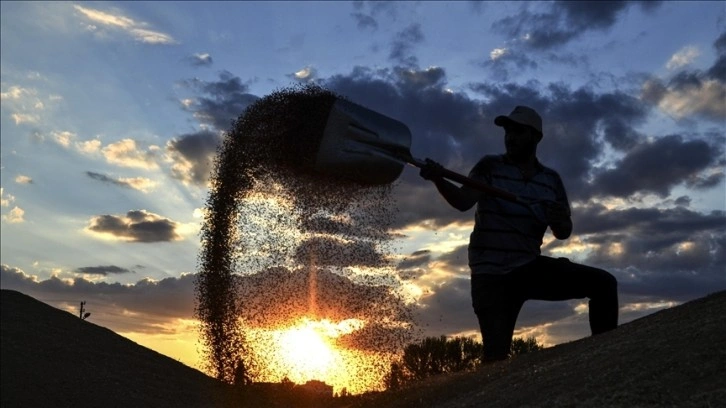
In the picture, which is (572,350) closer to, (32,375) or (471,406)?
(471,406)

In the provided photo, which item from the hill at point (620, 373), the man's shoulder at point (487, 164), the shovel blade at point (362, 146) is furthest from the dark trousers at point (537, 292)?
the shovel blade at point (362, 146)

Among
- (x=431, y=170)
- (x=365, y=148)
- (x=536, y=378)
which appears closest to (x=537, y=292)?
(x=431, y=170)

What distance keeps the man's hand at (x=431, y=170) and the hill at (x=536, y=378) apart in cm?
134

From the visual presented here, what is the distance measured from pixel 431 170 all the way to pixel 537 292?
1.25 metres

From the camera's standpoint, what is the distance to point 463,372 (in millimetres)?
6188

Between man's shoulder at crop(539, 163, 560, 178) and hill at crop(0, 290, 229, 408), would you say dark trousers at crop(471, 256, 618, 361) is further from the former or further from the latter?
hill at crop(0, 290, 229, 408)

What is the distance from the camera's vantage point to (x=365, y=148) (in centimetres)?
602

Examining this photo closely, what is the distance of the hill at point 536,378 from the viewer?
411 cm

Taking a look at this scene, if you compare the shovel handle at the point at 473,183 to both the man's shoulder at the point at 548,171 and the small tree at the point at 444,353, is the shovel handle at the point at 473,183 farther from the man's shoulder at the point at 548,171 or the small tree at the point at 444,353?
the small tree at the point at 444,353

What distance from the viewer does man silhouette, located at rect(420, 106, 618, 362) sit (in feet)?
19.9

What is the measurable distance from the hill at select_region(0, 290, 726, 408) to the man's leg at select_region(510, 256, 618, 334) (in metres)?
0.24

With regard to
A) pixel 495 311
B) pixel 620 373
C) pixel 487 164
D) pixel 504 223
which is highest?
pixel 487 164

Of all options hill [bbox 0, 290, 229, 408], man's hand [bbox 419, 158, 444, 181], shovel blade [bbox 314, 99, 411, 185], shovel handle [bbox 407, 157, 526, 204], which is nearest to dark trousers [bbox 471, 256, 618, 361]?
shovel handle [bbox 407, 157, 526, 204]

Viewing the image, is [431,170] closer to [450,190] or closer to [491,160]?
[450,190]
